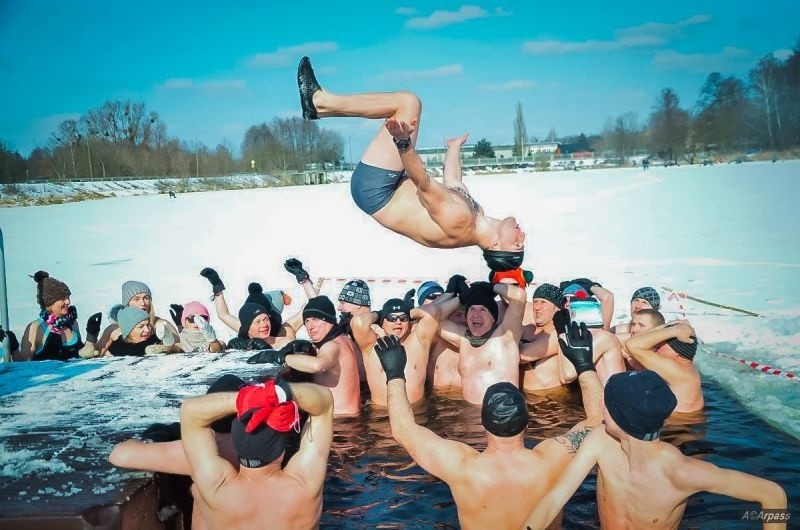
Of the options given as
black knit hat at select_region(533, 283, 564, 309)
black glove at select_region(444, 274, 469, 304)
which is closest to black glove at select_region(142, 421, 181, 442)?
black glove at select_region(444, 274, 469, 304)

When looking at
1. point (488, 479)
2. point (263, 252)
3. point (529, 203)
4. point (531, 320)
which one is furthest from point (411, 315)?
point (529, 203)

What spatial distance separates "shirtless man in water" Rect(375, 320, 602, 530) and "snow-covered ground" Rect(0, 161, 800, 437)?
3.27 m

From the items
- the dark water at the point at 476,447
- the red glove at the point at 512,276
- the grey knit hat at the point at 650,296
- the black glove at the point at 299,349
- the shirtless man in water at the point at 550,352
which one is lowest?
the dark water at the point at 476,447

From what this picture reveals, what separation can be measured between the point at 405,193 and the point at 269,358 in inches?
75.2

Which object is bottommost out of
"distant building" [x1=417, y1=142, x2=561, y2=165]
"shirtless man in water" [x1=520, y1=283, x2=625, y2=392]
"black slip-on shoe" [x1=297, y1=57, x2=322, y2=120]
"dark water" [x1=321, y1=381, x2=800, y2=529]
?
"dark water" [x1=321, y1=381, x2=800, y2=529]

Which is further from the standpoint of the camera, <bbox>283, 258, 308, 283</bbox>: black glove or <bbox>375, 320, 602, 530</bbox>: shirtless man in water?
<bbox>283, 258, 308, 283</bbox>: black glove

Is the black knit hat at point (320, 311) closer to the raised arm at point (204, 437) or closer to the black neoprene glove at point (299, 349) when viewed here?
the black neoprene glove at point (299, 349)

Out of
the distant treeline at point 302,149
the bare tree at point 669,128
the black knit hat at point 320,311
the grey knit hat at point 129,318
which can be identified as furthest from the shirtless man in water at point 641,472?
the bare tree at point 669,128

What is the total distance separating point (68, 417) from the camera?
425 cm

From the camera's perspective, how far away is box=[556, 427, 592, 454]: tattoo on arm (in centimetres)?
328

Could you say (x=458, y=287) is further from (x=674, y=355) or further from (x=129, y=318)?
(x=129, y=318)

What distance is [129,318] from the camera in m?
6.15

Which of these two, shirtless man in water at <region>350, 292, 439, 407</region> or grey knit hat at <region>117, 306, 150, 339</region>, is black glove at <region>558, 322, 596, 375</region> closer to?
shirtless man in water at <region>350, 292, 439, 407</region>

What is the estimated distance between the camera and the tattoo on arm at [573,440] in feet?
10.8
